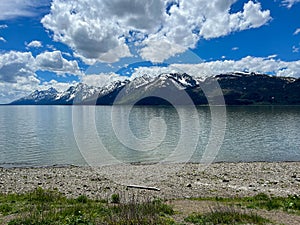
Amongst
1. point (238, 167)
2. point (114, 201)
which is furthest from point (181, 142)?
point (114, 201)

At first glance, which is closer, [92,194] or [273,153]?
[92,194]

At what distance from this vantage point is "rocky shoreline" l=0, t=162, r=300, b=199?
87.5 feet

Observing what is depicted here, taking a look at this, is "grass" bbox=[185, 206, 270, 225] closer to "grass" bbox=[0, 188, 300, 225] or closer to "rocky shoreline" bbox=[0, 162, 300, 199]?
"grass" bbox=[0, 188, 300, 225]

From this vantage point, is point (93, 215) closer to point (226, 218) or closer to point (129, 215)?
point (129, 215)

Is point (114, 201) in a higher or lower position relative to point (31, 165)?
higher

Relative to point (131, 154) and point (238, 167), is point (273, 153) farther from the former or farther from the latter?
point (131, 154)

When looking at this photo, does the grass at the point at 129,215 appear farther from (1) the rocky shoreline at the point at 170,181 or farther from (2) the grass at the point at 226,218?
(1) the rocky shoreline at the point at 170,181

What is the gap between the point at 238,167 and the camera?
41.2m

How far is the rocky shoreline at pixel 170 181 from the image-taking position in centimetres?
2666

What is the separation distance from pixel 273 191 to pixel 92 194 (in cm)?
1697

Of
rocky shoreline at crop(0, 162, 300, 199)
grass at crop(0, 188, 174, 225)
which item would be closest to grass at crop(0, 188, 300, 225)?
grass at crop(0, 188, 174, 225)

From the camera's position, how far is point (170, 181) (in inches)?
1265

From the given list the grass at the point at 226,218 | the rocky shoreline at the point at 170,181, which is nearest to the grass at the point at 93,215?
the grass at the point at 226,218

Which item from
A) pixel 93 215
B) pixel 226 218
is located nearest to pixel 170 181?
pixel 93 215
